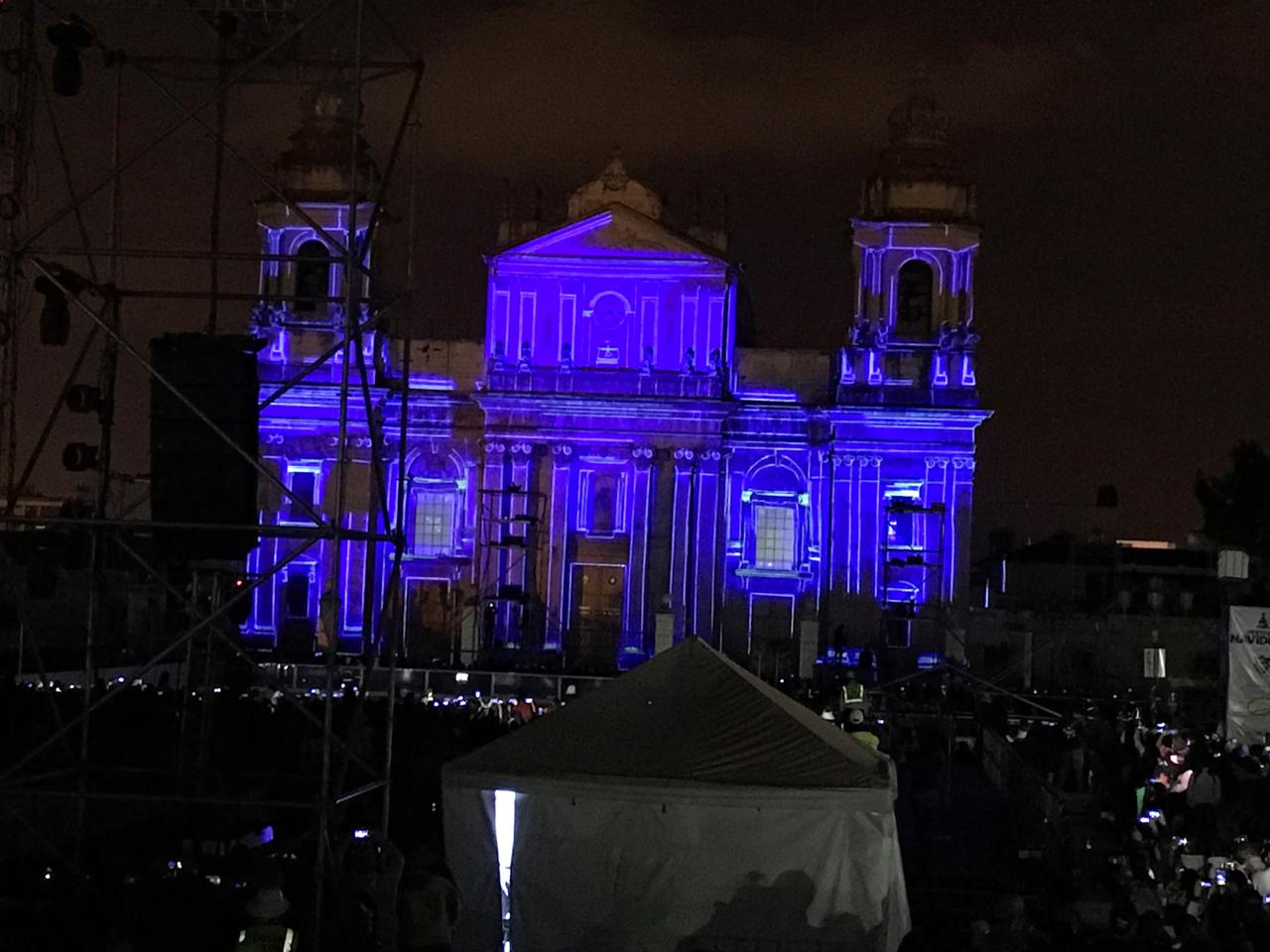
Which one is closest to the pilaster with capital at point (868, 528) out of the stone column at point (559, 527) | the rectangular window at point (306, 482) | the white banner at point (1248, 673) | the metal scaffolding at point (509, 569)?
the stone column at point (559, 527)

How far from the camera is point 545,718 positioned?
48.6 ft

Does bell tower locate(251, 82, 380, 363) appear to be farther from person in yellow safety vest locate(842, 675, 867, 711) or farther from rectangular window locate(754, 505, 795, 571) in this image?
person in yellow safety vest locate(842, 675, 867, 711)

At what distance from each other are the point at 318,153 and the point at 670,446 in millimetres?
11429

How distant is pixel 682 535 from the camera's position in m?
50.7

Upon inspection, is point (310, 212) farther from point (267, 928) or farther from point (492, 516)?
point (267, 928)

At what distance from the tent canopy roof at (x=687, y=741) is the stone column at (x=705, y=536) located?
35.2 m

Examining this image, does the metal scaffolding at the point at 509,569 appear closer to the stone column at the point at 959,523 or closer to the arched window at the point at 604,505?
the arched window at the point at 604,505

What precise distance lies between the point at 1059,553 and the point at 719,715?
5105 centimetres

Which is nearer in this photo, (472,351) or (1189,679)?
(1189,679)

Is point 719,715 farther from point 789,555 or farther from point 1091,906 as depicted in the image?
point 789,555

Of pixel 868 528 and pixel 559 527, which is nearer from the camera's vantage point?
pixel 868 528

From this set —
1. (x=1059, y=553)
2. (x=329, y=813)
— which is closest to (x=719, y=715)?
(x=329, y=813)

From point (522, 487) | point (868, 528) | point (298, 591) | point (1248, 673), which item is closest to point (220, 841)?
point (1248, 673)

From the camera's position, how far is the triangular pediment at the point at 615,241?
165 feet
